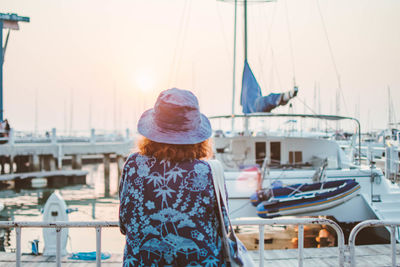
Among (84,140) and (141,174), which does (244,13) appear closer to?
(141,174)

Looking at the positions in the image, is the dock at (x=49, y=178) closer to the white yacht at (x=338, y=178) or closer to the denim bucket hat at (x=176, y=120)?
the white yacht at (x=338, y=178)

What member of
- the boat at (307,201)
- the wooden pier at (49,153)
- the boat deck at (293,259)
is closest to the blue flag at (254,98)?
the boat at (307,201)

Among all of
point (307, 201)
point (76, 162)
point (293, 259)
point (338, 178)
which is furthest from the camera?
point (76, 162)

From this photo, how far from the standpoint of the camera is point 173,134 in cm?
172

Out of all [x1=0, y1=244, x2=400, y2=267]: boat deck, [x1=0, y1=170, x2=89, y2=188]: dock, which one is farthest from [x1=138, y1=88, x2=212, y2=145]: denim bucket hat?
[x1=0, y1=170, x2=89, y2=188]: dock

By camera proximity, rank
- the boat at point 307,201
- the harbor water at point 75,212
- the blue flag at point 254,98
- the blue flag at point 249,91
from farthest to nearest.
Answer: the blue flag at point 249,91 → the blue flag at point 254,98 → the harbor water at point 75,212 → the boat at point 307,201

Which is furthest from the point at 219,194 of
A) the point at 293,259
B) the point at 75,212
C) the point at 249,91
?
the point at 75,212

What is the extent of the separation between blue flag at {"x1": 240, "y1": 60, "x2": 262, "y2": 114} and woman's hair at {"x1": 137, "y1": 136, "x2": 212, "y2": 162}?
975 centimetres

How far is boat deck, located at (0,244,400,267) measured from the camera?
5.41 m

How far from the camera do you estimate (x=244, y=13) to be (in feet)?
42.6

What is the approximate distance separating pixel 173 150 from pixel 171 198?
24 centimetres

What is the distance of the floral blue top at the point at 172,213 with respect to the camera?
1.62 meters

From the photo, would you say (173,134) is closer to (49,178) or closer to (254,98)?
(254,98)

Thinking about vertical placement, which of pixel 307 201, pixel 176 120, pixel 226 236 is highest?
pixel 176 120
